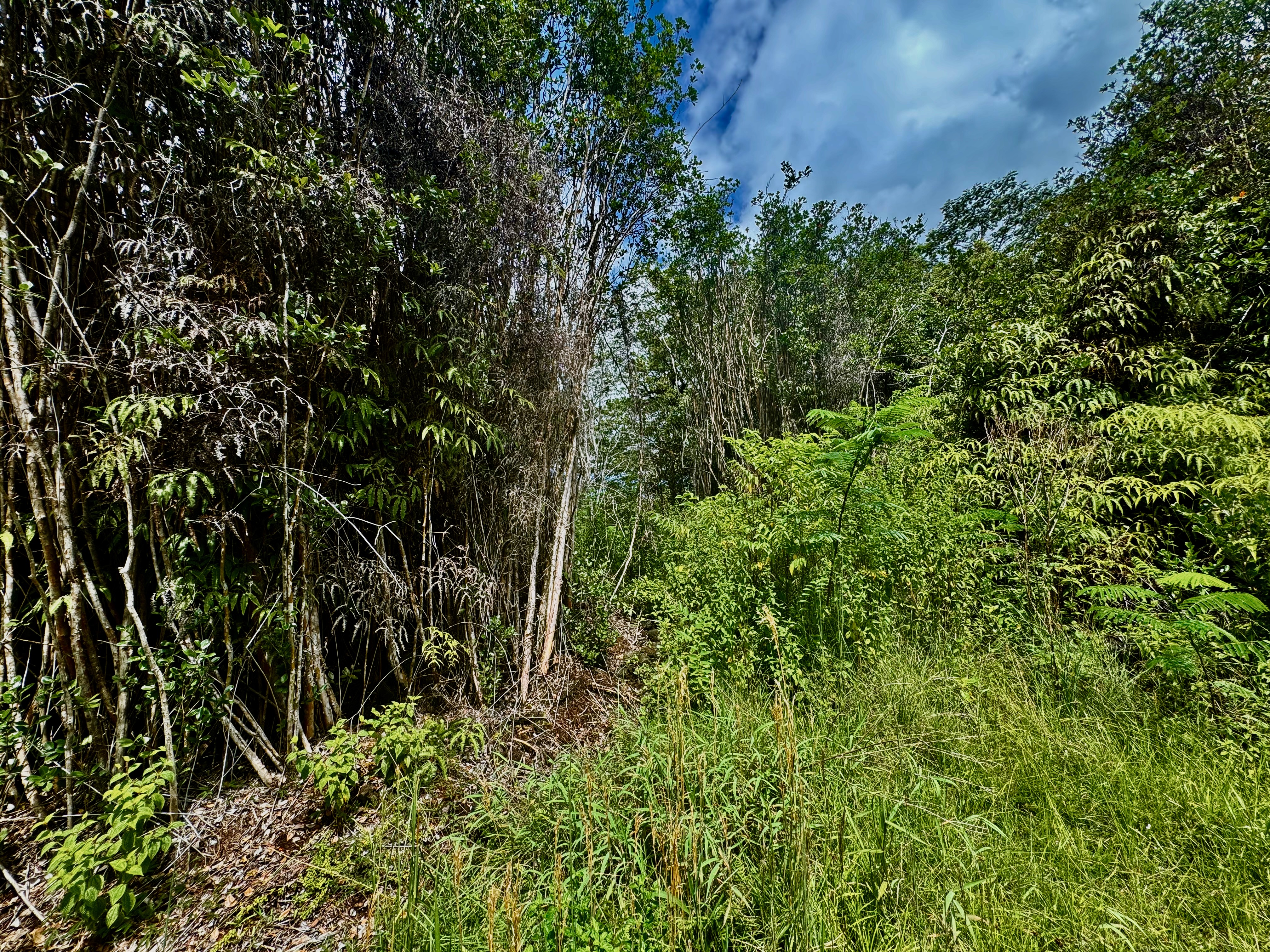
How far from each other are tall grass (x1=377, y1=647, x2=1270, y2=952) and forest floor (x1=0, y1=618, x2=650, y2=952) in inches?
7.1

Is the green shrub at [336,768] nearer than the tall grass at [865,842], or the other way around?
the tall grass at [865,842]

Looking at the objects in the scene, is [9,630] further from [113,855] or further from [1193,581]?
[1193,581]

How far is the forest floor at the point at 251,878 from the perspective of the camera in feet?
4.24

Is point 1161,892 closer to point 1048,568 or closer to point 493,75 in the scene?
point 1048,568

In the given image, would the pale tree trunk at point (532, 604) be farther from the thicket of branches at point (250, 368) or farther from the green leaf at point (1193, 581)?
the green leaf at point (1193, 581)

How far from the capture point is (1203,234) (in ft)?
9.14

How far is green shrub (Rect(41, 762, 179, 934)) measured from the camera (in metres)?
1.22

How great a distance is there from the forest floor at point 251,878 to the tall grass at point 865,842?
0.18 metres

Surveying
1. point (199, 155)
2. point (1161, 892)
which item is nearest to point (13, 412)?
point (199, 155)

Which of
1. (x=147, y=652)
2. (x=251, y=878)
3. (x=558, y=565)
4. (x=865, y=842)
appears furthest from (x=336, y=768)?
(x=865, y=842)

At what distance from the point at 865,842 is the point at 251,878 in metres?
2.08

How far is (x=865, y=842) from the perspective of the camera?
47.4 inches

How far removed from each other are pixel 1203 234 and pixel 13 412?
614 cm

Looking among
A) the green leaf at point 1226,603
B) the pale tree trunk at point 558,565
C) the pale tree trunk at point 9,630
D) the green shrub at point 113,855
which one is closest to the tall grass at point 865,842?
the green leaf at point 1226,603
